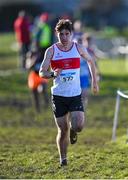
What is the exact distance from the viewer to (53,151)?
1130cm

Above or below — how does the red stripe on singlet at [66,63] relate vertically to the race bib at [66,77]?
above

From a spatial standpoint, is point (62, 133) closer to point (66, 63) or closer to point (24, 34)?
point (66, 63)

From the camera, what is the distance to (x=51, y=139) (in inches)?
539

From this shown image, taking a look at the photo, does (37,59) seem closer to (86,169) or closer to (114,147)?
(114,147)

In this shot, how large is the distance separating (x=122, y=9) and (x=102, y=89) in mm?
39765

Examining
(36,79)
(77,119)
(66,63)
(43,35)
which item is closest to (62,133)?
(77,119)

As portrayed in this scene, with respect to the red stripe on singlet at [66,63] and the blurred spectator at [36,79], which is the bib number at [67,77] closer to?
the red stripe on singlet at [66,63]

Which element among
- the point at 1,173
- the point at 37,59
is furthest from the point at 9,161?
the point at 37,59

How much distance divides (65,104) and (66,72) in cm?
45

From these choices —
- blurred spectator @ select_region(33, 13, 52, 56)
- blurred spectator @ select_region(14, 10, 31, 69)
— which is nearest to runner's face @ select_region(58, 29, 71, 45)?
blurred spectator @ select_region(33, 13, 52, 56)

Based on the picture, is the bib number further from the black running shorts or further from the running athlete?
the black running shorts

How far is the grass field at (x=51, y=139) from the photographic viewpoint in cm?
914

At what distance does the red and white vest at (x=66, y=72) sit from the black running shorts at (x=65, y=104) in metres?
0.06

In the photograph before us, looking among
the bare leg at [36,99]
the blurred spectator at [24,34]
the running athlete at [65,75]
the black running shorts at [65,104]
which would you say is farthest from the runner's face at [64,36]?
the blurred spectator at [24,34]
